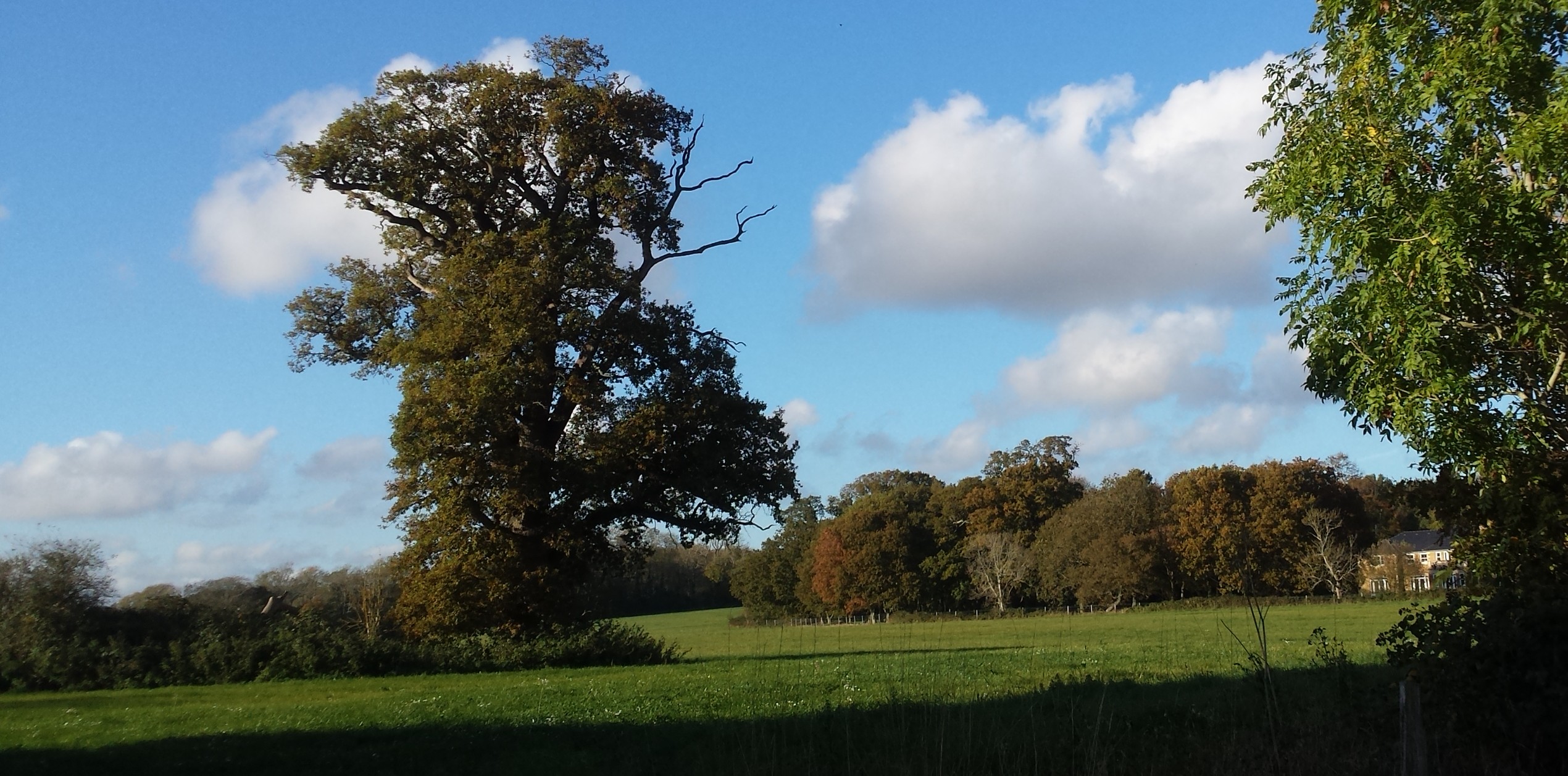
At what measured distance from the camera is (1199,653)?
72.3ft

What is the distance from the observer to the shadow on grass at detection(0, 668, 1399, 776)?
848 cm

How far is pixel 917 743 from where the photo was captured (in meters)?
9.35

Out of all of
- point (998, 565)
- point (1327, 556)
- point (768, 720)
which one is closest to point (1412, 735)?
point (768, 720)

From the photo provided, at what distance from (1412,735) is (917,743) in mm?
4261

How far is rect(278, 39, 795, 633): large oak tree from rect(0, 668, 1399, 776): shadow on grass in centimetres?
1254

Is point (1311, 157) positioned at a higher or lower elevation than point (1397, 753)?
higher

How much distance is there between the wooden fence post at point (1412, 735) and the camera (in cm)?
599

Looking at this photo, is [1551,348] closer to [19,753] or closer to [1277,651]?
[1277,651]

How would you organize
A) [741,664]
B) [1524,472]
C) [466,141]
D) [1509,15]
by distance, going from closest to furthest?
[1524,472] < [1509,15] < [741,664] < [466,141]

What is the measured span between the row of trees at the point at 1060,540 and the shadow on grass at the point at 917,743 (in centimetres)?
4719

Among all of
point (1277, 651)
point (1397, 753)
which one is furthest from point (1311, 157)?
point (1277, 651)

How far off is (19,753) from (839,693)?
10208 millimetres

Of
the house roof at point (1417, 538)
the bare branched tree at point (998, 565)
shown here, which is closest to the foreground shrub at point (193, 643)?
the bare branched tree at point (998, 565)

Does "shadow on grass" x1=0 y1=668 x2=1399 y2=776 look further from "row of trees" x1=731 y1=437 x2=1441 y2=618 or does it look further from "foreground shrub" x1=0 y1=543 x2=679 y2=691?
"row of trees" x1=731 y1=437 x2=1441 y2=618
